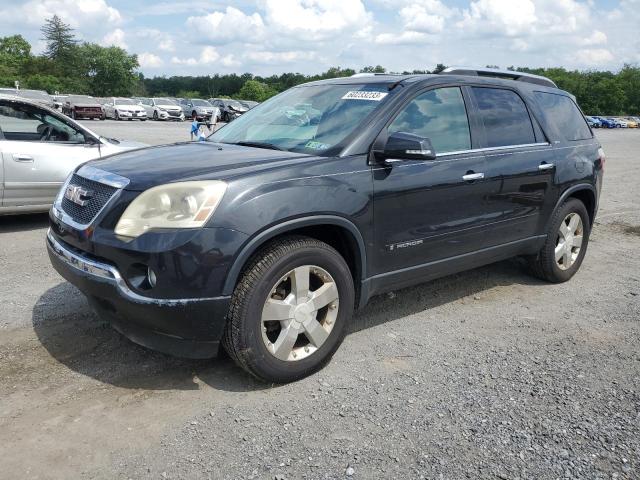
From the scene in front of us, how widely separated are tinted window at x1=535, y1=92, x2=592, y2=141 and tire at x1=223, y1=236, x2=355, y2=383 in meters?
2.92

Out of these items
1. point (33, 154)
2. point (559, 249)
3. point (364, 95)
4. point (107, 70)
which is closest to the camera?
point (364, 95)

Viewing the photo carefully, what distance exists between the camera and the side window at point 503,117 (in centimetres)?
454

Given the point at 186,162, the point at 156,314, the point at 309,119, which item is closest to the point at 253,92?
the point at 309,119

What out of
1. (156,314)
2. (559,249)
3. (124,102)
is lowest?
(559,249)

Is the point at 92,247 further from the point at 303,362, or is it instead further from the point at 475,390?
the point at 475,390

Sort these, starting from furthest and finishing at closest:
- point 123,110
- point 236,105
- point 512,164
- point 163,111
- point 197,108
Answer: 1. point 163,111
2. point 236,105
3. point 123,110
4. point 197,108
5. point 512,164

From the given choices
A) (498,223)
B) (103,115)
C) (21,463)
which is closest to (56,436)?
(21,463)

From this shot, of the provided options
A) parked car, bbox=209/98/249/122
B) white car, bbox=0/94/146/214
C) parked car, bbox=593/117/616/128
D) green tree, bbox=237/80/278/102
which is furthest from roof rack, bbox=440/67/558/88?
green tree, bbox=237/80/278/102

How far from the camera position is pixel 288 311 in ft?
10.8

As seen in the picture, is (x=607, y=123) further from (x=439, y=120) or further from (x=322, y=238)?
(x=322, y=238)

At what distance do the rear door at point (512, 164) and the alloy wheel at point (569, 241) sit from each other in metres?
0.47

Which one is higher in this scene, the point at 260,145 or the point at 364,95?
the point at 364,95

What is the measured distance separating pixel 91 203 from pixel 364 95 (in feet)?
6.37

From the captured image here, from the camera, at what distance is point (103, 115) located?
3759cm
